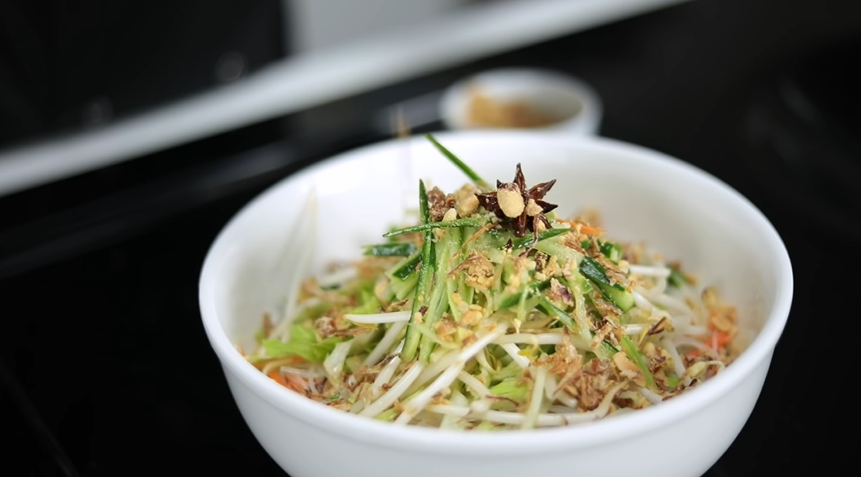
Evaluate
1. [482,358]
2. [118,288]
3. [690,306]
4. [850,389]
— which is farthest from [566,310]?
[118,288]

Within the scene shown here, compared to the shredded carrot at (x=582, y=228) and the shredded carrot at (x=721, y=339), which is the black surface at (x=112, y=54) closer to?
the shredded carrot at (x=582, y=228)

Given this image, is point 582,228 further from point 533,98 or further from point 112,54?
point 112,54

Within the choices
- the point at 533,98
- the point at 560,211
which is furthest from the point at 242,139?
the point at 560,211

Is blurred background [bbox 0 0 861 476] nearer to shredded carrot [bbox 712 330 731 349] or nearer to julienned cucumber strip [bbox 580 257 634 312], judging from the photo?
shredded carrot [bbox 712 330 731 349]

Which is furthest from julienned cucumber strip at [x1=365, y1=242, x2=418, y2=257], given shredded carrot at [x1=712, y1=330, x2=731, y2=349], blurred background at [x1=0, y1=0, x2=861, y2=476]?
shredded carrot at [x1=712, y1=330, x2=731, y2=349]

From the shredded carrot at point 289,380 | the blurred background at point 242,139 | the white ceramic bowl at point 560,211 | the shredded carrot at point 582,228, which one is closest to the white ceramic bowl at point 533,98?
the blurred background at point 242,139
